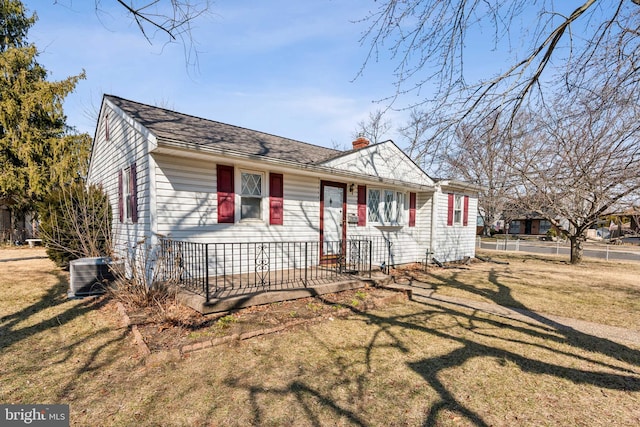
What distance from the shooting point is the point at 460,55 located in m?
3.84

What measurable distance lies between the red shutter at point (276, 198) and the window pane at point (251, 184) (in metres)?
0.28

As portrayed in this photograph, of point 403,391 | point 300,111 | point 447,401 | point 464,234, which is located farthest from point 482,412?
point 300,111

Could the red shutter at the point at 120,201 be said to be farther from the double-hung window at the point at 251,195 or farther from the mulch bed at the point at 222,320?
the mulch bed at the point at 222,320

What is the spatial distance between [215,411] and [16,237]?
2233 cm

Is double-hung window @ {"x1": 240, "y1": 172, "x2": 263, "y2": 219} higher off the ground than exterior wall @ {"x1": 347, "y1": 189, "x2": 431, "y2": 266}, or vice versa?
double-hung window @ {"x1": 240, "y1": 172, "x2": 263, "y2": 219}

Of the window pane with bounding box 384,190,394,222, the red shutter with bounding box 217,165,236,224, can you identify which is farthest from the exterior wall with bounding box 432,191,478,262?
the red shutter with bounding box 217,165,236,224

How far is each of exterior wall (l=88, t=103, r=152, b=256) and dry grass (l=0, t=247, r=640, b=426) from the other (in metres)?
2.25

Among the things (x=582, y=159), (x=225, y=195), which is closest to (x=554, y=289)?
(x=582, y=159)

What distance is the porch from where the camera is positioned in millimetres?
4949

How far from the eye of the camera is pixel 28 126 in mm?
15453

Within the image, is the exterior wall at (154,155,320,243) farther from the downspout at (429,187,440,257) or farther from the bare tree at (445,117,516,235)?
the downspout at (429,187,440,257)

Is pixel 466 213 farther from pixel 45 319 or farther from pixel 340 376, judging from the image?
pixel 45 319

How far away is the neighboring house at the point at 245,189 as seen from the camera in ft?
19.2

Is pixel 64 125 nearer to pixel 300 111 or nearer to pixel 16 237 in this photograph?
A: pixel 16 237
